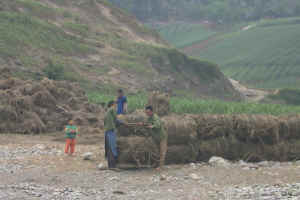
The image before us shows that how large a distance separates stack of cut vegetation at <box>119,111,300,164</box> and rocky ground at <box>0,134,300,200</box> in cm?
38

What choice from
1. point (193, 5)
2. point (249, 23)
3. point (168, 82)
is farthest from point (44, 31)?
point (193, 5)

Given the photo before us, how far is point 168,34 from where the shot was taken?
384ft

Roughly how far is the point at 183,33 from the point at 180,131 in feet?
349

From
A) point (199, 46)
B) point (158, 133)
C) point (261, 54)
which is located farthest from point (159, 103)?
point (199, 46)

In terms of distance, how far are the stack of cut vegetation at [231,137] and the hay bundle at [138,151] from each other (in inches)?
16.3

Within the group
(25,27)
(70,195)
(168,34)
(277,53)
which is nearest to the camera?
(70,195)

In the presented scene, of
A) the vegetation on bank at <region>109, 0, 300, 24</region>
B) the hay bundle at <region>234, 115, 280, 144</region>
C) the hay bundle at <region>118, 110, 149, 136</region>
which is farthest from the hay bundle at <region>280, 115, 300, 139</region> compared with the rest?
the vegetation on bank at <region>109, 0, 300, 24</region>

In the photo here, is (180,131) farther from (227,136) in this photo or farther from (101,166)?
(101,166)

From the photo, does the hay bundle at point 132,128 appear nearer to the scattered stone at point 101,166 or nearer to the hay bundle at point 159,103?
the scattered stone at point 101,166

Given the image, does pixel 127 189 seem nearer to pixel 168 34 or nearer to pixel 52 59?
pixel 52 59

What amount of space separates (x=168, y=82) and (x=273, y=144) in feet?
112

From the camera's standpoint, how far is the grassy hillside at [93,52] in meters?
37.7

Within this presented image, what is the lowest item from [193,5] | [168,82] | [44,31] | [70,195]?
[70,195]

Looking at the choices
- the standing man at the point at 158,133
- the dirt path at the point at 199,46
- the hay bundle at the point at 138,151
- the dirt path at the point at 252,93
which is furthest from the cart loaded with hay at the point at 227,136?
the dirt path at the point at 199,46
